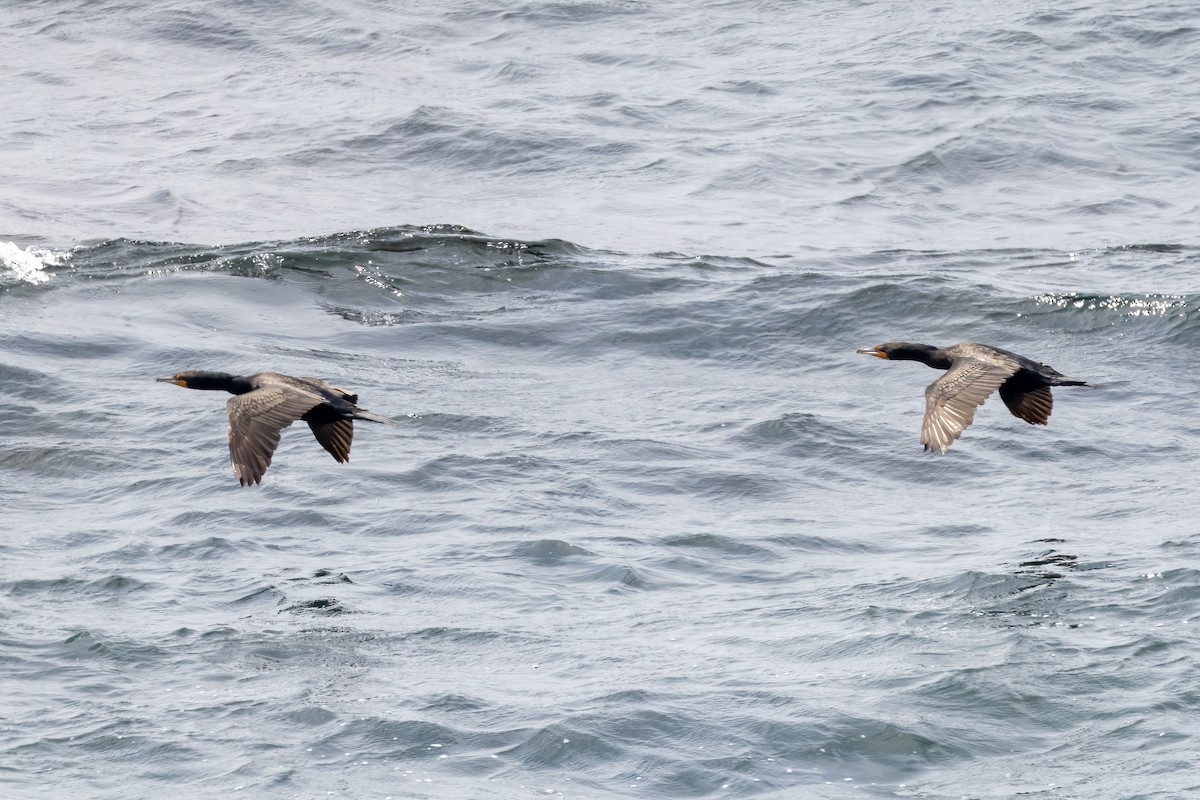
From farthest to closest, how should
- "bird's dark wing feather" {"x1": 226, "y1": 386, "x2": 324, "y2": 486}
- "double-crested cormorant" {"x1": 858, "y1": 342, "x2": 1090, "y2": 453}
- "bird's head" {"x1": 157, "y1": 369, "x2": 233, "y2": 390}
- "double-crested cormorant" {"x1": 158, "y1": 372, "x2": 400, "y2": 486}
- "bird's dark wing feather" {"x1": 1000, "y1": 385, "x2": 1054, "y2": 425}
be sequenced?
"bird's head" {"x1": 157, "y1": 369, "x2": 233, "y2": 390} < "bird's dark wing feather" {"x1": 1000, "y1": 385, "x2": 1054, "y2": 425} < "double-crested cormorant" {"x1": 858, "y1": 342, "x2": 1090, "y2": 453} < "double-crested cormorant" {"x1": 158, "y1": 372, "x2": 400, "y2": 486} < "bird's dark wing feather" {"x1": 226, "y1": 386, "x2": 324, "y2": 486}

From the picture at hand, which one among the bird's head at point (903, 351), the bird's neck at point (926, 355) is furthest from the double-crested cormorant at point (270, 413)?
the bird's neck at point (926, 355)

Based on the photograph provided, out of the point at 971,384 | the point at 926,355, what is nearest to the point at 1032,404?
the point at 971,384

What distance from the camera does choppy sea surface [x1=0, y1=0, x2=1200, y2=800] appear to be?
31.3ft

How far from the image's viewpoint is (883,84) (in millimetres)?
22844

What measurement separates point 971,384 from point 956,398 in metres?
0.21

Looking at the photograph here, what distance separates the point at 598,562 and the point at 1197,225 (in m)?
9.11

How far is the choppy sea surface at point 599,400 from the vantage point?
9.55 meters

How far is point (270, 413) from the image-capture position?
11.0m

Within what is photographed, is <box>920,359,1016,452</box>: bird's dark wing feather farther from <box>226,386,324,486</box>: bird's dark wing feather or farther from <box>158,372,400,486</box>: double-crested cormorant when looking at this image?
<box>226,386,324,486</box>: bird's dark wing feather

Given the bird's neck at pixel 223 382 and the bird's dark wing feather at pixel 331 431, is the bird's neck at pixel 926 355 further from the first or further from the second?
the bird's neck at pixel 223 382

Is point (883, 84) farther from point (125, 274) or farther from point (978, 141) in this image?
point (125, 274)

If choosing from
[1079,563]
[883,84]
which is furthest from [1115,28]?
[1079,563]

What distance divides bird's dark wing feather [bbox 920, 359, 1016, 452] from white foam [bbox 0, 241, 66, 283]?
376 inches

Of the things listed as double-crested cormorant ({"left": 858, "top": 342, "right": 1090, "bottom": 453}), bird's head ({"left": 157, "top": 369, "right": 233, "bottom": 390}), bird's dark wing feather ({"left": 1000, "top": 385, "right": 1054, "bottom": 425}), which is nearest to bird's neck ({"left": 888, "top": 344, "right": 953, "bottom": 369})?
double-crested cormorant ({"left": 858, "top": 342, "right": 1090, "bottom": 453})
